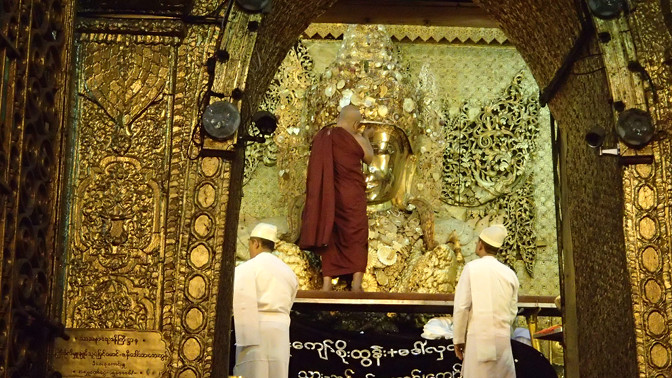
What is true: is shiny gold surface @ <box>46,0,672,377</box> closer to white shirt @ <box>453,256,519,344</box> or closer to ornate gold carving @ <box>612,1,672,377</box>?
ornate gold carving @ <box>612,1,672,377</box>

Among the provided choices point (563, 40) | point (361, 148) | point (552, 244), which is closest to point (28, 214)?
point (563, 40)

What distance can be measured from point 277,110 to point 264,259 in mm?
3020

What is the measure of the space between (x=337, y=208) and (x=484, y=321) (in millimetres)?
1882

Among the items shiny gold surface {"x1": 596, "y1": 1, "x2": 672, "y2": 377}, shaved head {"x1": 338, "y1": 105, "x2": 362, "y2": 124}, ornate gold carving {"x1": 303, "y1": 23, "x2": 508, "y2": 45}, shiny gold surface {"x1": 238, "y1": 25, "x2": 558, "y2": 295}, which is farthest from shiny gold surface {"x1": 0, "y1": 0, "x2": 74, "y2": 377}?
ornate gold carving {"x1": 303, "y1": 23, "x2": 508, "y2": 45}

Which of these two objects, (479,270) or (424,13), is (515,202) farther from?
(479,270)

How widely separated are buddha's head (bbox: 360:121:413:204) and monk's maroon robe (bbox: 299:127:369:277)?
3.09 feet

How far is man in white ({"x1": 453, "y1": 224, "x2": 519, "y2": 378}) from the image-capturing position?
22.4ft

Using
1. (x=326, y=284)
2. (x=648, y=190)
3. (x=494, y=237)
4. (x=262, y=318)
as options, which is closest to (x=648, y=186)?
(x=648, y=190)

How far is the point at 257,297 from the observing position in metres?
6.89

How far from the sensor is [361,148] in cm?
841

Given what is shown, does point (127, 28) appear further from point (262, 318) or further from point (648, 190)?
point (648, 190)

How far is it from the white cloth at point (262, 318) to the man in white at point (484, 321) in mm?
1086

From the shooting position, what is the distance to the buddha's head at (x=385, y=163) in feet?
30.7

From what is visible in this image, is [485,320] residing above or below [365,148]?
below
